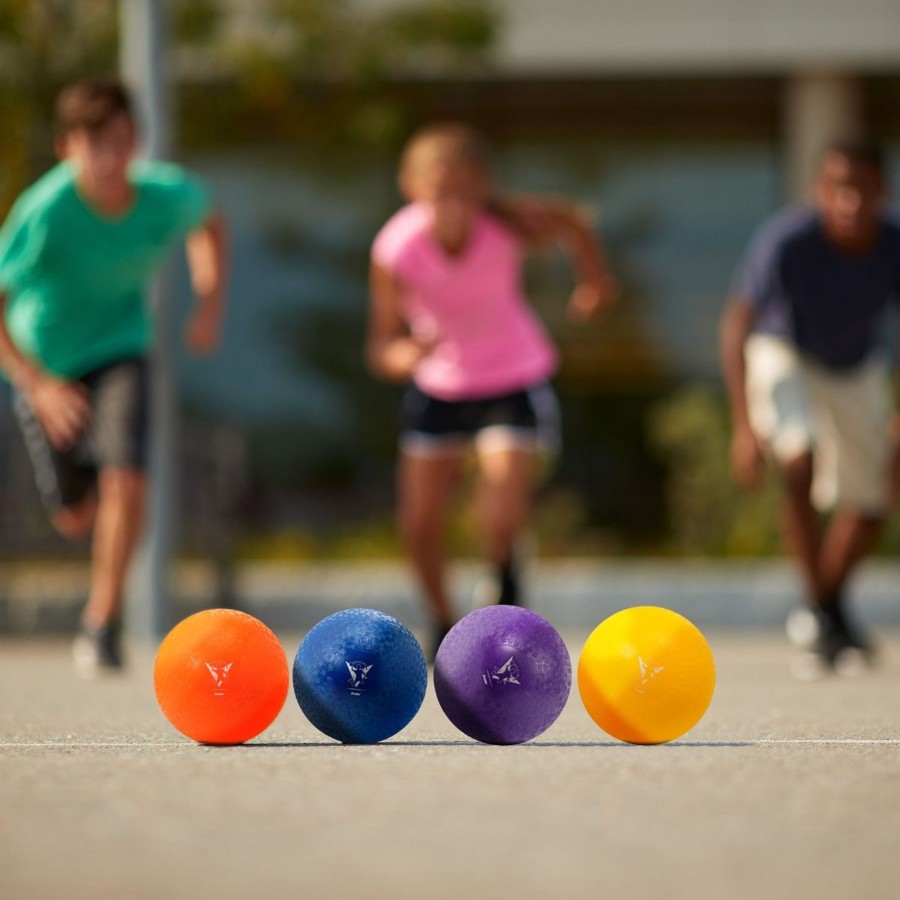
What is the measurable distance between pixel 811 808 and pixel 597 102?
14.6 meters

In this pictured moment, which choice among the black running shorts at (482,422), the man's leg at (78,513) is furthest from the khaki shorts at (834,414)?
the man's leg at (78,513)

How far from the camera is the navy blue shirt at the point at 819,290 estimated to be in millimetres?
7590

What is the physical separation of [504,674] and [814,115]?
1387 centimetres

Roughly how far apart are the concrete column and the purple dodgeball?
13521 millimetres

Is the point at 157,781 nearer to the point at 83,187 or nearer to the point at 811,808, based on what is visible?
the point at 811,808

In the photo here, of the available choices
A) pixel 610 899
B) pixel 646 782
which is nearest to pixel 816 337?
pixel 646 782

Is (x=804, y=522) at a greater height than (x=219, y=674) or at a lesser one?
lesser

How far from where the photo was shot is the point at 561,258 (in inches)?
689

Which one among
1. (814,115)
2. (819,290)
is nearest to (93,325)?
(819,290)

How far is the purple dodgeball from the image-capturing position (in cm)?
450

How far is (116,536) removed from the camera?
728cm

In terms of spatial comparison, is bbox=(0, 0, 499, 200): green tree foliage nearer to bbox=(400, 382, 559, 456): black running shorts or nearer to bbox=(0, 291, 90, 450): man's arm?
bbox=(0, 291, 90, 450): man's arm

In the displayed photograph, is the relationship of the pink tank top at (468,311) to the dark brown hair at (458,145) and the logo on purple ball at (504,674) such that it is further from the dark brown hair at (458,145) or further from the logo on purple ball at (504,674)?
the logo on purple ball at (504,674)

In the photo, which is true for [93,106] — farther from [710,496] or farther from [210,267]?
[710,496]
